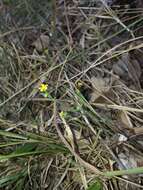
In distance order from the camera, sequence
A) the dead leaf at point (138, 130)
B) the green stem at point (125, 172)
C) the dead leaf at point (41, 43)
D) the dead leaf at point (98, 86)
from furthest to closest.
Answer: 1. the dead leaf at point (41, 43)
2. the dead leaf at point (98, 86)
3. the dead leaf at point (138, 130)
4. the green stem at point (125, 172)

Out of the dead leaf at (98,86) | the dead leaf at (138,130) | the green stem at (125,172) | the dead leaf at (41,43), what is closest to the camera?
the green stem at (125,172)

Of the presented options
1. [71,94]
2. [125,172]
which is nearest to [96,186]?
[125,172]

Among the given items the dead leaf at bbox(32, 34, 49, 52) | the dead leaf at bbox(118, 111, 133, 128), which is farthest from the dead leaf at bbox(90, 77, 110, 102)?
the dead leaf at bbox(32, 34, 49, 52)

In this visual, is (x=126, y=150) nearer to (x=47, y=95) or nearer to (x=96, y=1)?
(x=47, y=95)

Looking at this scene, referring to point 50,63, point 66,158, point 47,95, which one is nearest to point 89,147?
point 66,158

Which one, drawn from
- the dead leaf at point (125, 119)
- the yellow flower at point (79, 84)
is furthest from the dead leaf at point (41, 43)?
the dead leaf at point (125, 119)

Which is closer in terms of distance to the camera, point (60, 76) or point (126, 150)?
point (126, 150)

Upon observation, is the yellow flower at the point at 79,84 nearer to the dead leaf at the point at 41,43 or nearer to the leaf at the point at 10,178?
the dead leaf at the point at 41,43

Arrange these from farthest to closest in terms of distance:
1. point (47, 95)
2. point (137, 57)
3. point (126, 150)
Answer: point (137, 57) → point (47, 95) → point (126, 150)
